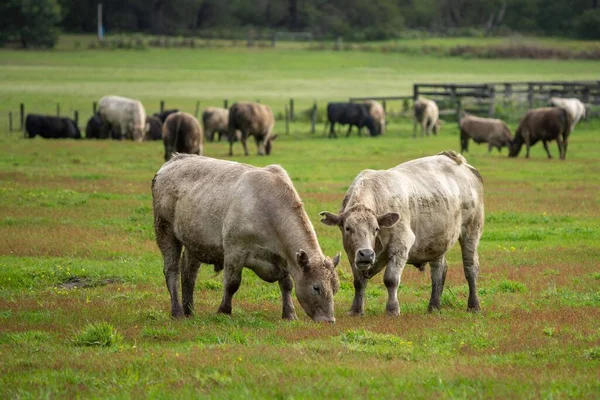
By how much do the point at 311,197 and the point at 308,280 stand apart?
13524 mm

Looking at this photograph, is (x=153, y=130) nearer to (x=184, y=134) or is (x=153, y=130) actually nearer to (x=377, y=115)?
(x=377, y=115)

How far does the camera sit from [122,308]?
482 inches

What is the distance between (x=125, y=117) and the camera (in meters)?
47.2

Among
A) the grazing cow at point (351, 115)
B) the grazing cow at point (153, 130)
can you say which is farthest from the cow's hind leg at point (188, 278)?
the grazing cow at point (351, 115)

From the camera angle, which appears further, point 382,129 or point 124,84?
point 124,84

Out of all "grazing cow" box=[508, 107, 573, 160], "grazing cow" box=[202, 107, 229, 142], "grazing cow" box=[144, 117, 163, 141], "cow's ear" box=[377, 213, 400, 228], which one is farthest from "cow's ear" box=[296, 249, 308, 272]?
"grazing cow" box=[144, 117, 163, 141]

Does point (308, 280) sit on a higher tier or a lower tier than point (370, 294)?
higher

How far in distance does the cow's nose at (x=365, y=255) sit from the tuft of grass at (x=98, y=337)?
8.64 ft

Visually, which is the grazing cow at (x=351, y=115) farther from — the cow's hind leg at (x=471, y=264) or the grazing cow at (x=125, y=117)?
the cow's hind leg at (x=471, y=264)

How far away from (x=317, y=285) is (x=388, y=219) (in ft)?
3.88

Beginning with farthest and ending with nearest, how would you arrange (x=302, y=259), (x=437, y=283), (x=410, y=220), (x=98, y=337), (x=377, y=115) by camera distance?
(x=377, y=115), (x=437, y=283), (x=410, y=220), (x=302, y=259), (x=98, y=337)

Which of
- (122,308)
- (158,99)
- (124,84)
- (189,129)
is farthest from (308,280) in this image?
(124,84)

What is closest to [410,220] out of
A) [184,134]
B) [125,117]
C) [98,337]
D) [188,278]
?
[188,278]

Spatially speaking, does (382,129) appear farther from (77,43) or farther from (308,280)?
(77,43)
